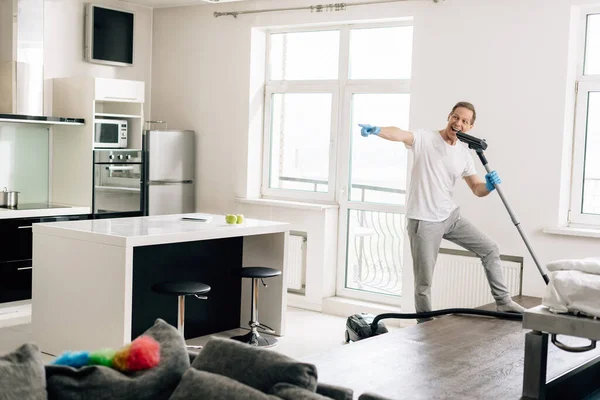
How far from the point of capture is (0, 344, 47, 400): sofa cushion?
2.03 m

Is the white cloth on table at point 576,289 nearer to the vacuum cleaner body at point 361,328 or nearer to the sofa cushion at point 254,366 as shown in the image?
the sofa cushion at point 254,366

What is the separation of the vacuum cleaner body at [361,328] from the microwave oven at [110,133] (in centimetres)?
300

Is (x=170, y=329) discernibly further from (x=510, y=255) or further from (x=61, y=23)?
(x=61, y=23)

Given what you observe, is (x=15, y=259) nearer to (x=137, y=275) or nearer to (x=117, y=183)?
(x=117, y=183)

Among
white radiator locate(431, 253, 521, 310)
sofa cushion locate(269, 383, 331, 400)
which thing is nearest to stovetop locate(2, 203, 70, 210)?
white radiator locate(431, 253, 521, 310)

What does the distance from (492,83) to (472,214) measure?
1.00 metres

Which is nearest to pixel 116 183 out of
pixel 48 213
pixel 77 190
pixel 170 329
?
pixel 77 190

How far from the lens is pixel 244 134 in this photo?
24.1 ft

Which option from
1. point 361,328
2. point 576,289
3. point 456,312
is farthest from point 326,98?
point 576,289

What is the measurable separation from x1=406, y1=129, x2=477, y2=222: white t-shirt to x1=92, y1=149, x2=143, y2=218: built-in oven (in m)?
3.01

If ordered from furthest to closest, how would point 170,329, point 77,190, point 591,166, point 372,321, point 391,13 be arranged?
point 77,190 → point 391,13 → point 591,166 → point 372,321 → point 170,329

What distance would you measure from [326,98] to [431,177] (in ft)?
7.01

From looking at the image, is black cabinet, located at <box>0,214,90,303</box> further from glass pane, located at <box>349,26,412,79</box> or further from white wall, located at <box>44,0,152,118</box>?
glass pane, located at <box>349,26,412,79</box>

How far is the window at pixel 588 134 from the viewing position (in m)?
5.65
